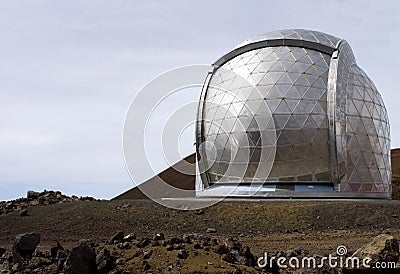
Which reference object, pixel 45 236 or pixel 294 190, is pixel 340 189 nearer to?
pixel 294 190

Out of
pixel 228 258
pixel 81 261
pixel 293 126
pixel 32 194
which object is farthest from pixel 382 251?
pixel 32 194

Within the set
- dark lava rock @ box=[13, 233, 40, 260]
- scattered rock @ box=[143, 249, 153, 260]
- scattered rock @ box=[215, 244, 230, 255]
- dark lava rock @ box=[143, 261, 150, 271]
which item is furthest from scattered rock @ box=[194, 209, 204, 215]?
A: dark lava rock @ box=[143, 261, 150, 271]

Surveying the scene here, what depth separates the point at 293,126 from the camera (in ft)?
106

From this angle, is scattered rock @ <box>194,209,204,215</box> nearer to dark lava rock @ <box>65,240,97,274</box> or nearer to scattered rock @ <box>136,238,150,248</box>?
scattered rock @ <box>136,238,150,248</box>

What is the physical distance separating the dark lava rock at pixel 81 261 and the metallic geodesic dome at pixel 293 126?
72.8 ft

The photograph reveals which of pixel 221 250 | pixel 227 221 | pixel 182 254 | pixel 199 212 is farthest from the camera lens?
pixel 199 212

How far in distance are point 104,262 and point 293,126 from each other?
75.1 ft

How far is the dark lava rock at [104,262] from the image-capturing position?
10867mm

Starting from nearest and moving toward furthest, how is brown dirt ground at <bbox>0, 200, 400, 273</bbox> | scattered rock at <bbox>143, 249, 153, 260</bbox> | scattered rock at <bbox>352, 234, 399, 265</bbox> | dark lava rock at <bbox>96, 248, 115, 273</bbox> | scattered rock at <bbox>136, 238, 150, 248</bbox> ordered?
dark lava rock at <bbox>96, 248, 115, 273</bbox> < scattered rock at <bbox>143, 249, 153, 260</bbox> < scattered rock at <bbox>352, 234, 399, 265</bbox> < scattered rock at <bbox>136, 238, 150, 248</bbox> < brown dirt ground at <bbox>0, 200, 400, 273</bbox>

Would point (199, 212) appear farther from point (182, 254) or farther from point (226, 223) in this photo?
point (182, 254)

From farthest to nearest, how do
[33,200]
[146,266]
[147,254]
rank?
[33,200] → [147,254] → [146,266]

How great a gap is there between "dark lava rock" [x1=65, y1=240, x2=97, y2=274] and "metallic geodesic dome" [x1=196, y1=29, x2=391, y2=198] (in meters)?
22.2

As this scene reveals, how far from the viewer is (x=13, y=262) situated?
12.8 meters

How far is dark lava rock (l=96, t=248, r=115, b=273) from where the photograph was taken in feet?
35.7
